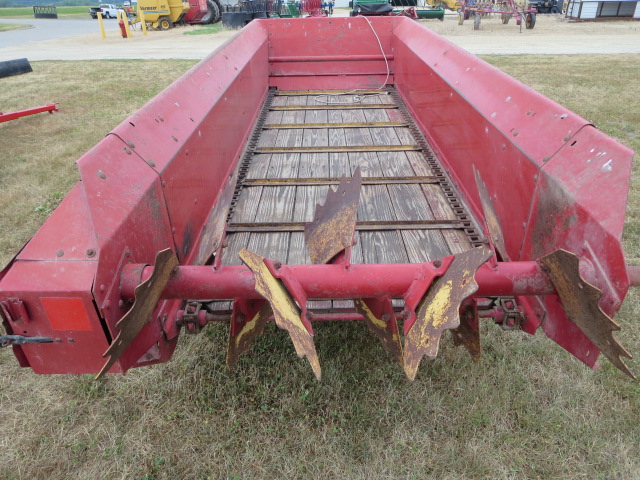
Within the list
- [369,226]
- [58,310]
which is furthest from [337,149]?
[58,310]

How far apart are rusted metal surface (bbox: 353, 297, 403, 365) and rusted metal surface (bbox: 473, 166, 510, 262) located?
61 centimetres

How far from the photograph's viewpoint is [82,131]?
6102mm

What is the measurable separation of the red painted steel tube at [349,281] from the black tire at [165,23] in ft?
68.9

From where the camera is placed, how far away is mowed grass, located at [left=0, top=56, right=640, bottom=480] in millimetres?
1830

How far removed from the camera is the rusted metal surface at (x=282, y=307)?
1.11 m

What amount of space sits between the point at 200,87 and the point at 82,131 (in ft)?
15.5

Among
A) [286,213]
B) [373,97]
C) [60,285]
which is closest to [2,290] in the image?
[60,285]

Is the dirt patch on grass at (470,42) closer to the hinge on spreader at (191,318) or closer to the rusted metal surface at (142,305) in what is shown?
the hinge on spreader at (191,318)

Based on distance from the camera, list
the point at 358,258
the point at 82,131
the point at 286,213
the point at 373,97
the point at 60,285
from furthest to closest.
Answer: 1. the point at 82,131
2. the point at 373,97
3. the point at 286,213
4. the point at 358,258
5. the point at 60,285

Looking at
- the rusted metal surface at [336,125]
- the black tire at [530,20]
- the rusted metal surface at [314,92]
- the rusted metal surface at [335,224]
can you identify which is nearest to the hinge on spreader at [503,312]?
the rusted metal surface at [335,224]

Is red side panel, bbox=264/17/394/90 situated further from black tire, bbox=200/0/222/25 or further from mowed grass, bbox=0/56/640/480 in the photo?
black tire, bbox=200/0/222/25

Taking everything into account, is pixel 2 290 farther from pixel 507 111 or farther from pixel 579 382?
pixel 579 382

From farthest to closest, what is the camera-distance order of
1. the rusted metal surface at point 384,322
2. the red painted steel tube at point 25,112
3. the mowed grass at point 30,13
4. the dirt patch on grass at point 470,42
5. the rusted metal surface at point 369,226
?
the mowed grass at point 30,13 < the dirt patch on grass at point 470,42 < the red painted steel tube at point 25,112 < the rusted metal surface at point 369,226 < the rusted metal surface at point 384,322

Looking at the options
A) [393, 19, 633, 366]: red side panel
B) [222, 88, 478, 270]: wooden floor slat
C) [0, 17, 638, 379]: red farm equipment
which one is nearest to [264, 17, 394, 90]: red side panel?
[222, 88, 478, 270]: wooden floor slat
